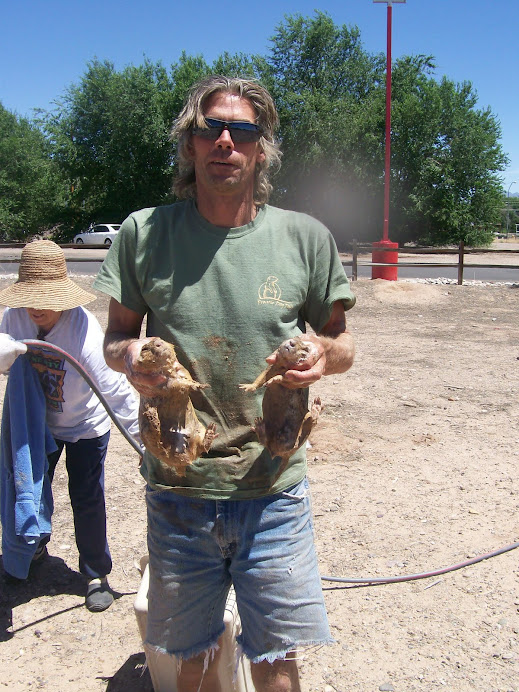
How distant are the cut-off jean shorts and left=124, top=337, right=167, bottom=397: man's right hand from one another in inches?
14.2

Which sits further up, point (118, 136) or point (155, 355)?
point (118, 136)

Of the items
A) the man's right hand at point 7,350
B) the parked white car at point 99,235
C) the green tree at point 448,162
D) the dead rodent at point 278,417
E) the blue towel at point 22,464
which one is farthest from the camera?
the parked white car at point 99,235

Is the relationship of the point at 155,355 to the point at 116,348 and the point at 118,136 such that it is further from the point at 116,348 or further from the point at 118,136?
the point at 118,136

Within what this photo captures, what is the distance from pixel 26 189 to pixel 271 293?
1697 inches

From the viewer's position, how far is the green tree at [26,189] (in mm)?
39531

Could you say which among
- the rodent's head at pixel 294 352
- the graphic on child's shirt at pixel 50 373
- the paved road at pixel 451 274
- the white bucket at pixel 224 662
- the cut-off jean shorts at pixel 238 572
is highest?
the rodent's head at pixel 294 352

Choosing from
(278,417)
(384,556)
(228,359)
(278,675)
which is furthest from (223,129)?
(384,556)

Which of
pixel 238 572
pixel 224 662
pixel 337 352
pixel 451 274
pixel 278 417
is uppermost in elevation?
pixel 337 352

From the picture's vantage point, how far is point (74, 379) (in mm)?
3205

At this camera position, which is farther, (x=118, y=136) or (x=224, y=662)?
(x=118, y=136)

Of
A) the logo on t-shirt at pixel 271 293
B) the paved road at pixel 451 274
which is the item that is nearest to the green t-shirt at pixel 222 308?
the logo on t-shirt at pixel 271 293

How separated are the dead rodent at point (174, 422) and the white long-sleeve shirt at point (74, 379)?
132 cm

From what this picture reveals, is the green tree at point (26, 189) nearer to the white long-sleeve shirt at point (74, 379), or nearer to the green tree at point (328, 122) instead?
the green tree at point (328, 122)

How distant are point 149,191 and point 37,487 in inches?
1347
